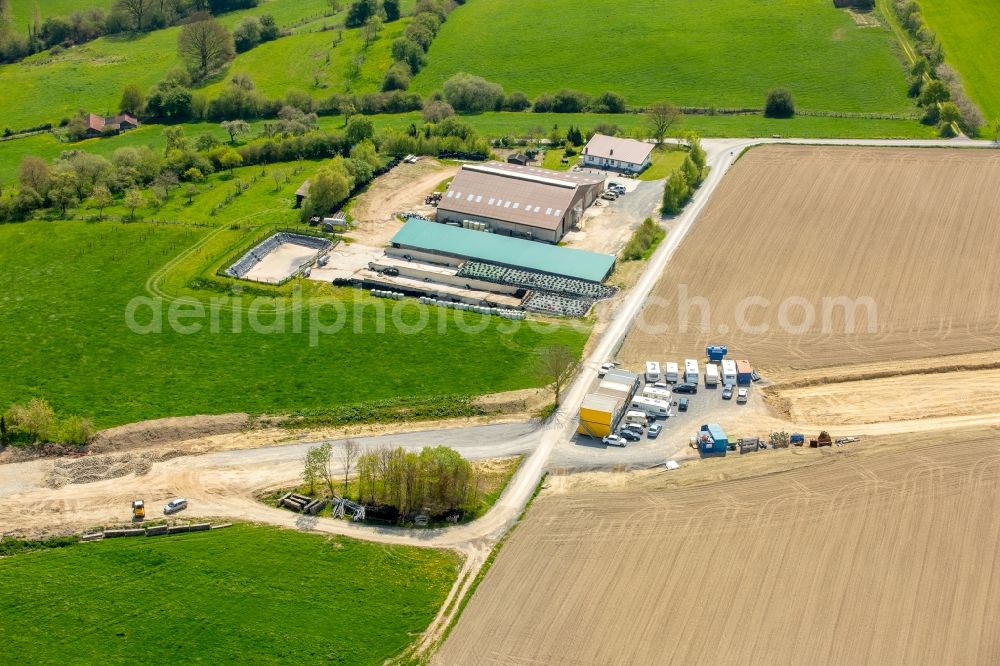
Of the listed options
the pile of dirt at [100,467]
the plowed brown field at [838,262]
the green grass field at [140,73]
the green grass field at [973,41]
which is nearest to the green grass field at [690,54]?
the green grass field at [973,41]

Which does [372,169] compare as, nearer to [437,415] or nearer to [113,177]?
[113,177]

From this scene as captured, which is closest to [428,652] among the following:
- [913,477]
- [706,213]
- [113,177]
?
[913,477]

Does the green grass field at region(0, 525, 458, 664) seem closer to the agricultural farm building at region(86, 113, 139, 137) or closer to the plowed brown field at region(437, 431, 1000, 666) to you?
the plowed brown field at region(437, 431, 1000, 666)

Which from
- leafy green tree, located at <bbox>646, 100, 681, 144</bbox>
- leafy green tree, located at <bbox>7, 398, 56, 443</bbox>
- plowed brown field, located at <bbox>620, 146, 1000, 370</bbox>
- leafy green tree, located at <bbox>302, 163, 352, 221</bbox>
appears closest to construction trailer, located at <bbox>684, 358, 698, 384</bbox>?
plowed brown field, located at <bbox>620, 146, 1000, 370</bbox>

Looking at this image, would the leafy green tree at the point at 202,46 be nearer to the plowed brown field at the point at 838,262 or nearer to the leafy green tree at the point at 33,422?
the plowed brown field at the point at 838,262

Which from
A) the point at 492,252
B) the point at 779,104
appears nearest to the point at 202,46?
the point at 492,252

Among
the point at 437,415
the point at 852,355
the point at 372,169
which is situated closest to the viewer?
the point at 437,415
